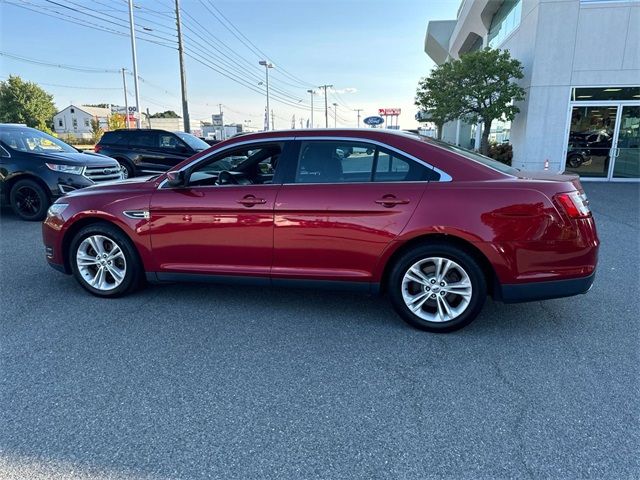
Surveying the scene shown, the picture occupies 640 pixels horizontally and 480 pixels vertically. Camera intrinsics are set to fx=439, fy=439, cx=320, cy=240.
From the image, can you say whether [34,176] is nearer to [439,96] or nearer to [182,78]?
[439,96]

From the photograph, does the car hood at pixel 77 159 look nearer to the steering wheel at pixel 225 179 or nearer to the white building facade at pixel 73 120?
the steering wheel at pixel 225 179

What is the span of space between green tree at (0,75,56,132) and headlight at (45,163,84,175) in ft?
236


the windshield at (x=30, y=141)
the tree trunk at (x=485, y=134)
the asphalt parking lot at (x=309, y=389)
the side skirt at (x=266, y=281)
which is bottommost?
the asphalt parking lot at (x=309, y=389)

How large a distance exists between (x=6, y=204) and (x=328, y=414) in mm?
8558

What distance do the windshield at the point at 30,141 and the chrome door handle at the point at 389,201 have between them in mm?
7988

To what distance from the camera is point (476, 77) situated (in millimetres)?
14461

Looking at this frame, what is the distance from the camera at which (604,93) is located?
13.7m

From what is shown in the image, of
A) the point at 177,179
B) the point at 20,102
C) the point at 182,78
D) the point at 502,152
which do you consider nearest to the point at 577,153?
the point at 502,152

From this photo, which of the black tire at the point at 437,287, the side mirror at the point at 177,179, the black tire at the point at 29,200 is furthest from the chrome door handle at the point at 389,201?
the black tire at the point at 29,200

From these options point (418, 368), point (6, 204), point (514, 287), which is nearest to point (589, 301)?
point (514, 287)

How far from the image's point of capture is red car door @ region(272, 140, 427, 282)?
3570 mm

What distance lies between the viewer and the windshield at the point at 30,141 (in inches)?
339

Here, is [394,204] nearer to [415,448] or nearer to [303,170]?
[303,170]

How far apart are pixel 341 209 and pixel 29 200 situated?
293 inches
